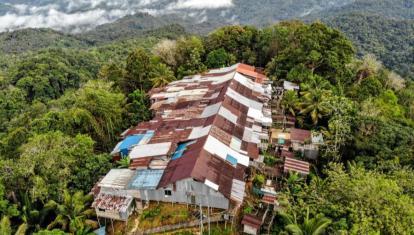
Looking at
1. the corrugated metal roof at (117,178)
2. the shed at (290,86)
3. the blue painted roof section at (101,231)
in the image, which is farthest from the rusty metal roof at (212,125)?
the blue painted roof section at (101,231)

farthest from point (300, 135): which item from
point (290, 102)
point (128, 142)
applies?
point (128, 142)

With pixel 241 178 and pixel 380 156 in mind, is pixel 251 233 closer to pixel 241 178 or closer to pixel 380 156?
pixel 241 178

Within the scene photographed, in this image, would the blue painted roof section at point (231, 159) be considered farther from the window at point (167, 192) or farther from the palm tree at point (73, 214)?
the palm tree at point (73, 214)

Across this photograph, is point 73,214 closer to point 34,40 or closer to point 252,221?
point 252,221

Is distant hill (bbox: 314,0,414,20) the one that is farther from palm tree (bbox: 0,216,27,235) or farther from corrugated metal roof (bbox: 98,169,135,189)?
palm tree (bbox: 0,216,27,235)

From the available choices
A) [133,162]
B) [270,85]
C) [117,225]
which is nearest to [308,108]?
[270,85]

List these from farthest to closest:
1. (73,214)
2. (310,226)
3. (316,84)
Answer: (316,84)
(73,214)
(310,226)

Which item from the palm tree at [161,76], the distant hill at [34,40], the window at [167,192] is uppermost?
the distant hill at [34,40]
